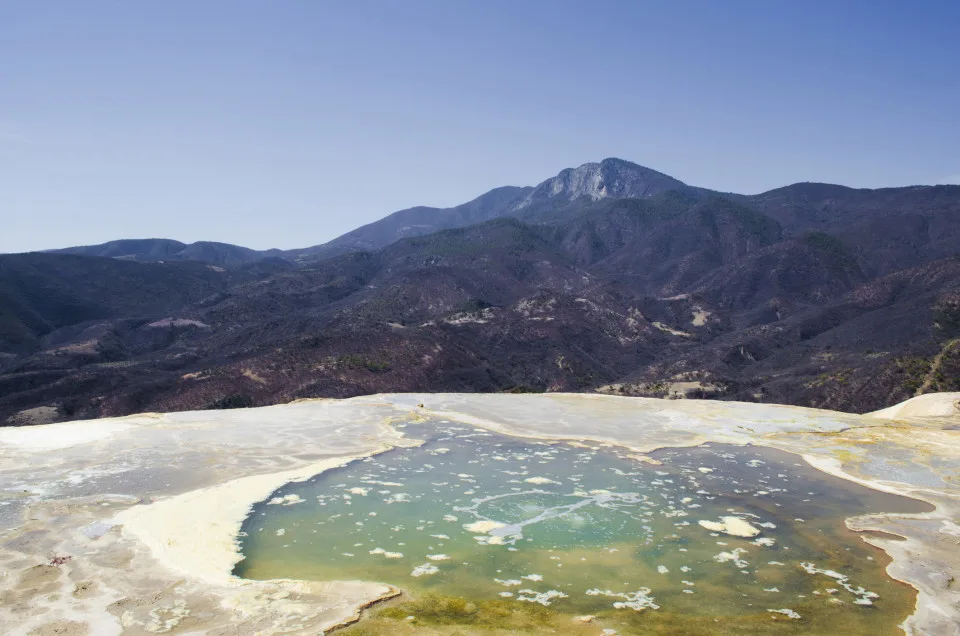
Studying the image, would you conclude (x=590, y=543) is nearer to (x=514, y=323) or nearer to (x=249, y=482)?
(x=249, y=482)

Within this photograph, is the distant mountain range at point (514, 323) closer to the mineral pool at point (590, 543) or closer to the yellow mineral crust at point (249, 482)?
the yellow mineral crust at point (249, 482)

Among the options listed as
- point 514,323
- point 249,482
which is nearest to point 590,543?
point 249,482

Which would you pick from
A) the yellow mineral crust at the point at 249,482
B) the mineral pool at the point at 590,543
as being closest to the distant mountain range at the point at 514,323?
the yellow mineral crust at the point at 249,482

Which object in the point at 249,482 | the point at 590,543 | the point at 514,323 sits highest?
the point at 514,323

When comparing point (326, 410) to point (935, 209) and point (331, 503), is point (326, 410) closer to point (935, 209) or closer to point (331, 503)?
point (331, 503)

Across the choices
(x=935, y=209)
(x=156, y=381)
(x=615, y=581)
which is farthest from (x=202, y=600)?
(x=935, y=209)

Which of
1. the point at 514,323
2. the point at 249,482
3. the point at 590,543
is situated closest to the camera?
the point at 590,543
